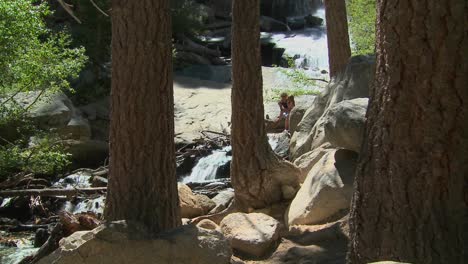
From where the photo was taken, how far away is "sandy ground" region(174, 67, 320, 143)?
15.0 m

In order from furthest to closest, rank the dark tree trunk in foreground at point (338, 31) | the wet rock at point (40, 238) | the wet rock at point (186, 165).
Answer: the wet rock at point (186, 165)
the dark tree trunk in foreground at point (338, 31)
the wet rock at point (40, 238)

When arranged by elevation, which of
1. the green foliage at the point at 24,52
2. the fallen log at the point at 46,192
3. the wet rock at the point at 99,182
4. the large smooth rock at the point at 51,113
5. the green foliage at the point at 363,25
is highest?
the green foliage at the point at 363,25

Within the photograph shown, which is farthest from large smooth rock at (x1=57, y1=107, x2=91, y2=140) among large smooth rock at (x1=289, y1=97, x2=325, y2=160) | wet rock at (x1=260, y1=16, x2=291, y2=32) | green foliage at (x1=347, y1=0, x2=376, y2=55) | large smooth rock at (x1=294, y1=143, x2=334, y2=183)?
wet rock at (x1=260, y1=16, x2=291, y2=32)

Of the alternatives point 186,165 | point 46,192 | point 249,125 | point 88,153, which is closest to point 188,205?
point 249,125

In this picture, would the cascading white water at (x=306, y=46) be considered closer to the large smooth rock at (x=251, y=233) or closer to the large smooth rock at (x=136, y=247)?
the large smooth rock at (x=251, y=233)

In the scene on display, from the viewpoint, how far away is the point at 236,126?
7867 mm

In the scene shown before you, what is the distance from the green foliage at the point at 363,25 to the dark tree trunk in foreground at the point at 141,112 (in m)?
9.58

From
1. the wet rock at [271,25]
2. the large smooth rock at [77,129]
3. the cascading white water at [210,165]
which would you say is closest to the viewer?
the cascading white water at [210,165]

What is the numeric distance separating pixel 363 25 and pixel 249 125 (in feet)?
24.2

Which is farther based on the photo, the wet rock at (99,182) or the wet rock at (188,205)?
the wet rock at (99,182)

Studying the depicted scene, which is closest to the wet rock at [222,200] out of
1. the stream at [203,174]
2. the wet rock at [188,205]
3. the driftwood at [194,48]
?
the wet rock at [188,205]

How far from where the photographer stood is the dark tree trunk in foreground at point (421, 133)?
9.22 ft

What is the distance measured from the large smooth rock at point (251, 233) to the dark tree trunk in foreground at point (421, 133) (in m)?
3.09

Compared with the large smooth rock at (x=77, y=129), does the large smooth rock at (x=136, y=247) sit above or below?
below
